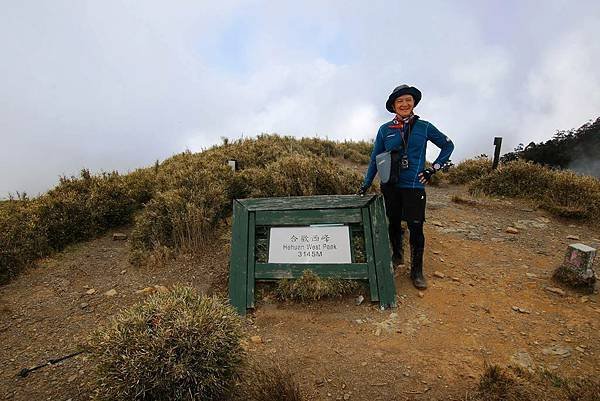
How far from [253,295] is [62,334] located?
2018 millimetres

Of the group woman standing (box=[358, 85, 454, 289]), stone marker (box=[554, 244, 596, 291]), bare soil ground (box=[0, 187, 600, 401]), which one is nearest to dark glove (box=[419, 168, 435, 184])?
woman standing (box=[358, 85, 454, 289])

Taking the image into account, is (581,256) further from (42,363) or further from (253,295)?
(42,363)

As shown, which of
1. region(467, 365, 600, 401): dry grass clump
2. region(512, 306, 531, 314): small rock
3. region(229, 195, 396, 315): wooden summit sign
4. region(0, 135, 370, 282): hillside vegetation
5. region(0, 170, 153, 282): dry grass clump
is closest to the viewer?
region(467, 365, 600, 401): dry grass clump

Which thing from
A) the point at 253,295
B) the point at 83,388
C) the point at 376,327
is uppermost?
the point at 253,295

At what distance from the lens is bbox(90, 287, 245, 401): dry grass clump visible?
8.83 feet

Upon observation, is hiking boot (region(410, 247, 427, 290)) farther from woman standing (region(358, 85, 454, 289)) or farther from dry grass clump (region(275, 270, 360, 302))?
dry grass clump (region(275, 270, 360, 302))

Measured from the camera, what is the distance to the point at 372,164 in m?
5.06

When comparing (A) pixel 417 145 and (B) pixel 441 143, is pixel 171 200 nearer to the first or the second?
(A) pixel 417 145

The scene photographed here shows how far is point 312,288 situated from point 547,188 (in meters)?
6.41

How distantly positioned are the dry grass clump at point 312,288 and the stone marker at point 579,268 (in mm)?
2504

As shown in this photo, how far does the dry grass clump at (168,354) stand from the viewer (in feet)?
8.83

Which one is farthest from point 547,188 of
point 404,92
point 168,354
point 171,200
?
point 168,354

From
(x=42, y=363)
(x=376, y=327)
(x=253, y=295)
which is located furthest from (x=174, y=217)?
(x=376, y=327)

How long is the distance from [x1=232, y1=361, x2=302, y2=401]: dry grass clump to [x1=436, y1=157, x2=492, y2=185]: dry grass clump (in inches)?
334
